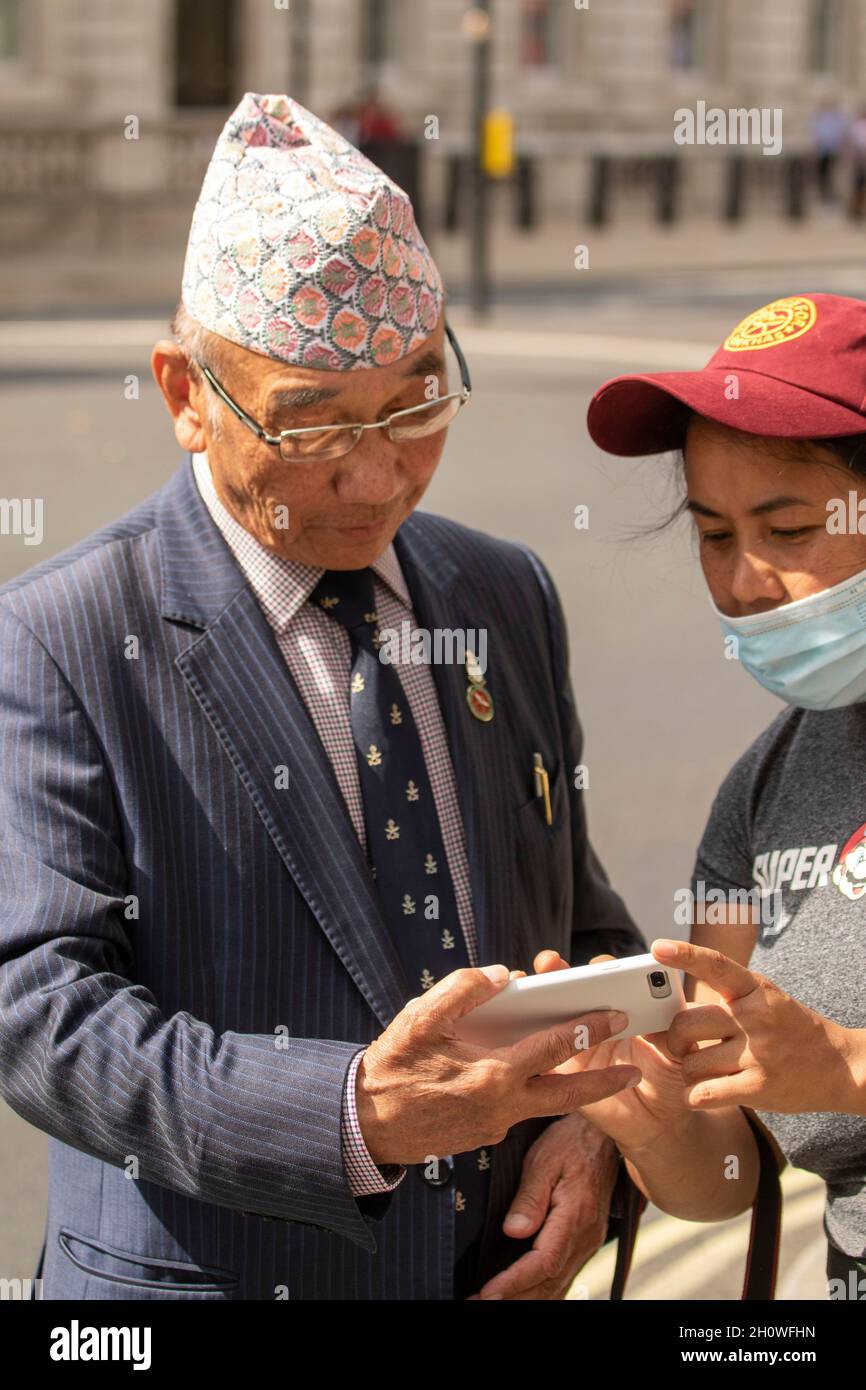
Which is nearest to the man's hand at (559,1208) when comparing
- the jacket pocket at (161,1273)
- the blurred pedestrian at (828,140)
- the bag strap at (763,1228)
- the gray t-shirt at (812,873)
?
the bag strap at (763,1228)

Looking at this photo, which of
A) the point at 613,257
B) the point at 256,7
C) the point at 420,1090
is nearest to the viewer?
the point at 420,1090

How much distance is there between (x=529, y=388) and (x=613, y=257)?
43.4ft

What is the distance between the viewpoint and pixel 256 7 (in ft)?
96.8

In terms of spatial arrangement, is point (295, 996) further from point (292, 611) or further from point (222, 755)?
point (292, 611)

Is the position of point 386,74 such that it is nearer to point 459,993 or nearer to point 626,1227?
point 626,1227

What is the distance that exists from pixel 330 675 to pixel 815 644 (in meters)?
0.64

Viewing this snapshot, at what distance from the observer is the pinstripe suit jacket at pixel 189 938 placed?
2.11 metres

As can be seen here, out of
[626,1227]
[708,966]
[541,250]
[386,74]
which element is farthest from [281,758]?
[386,74]

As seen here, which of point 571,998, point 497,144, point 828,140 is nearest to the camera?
point 571,998

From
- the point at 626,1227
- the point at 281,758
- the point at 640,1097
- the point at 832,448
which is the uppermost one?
the point at 832,448

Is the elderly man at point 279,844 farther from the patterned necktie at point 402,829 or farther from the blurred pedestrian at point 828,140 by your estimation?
the blurred pedestrian at point 828,140

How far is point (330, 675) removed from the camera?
244cm

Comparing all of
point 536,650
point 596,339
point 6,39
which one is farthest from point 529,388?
point 6,39

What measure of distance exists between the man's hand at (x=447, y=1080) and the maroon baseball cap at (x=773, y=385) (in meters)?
0.82
